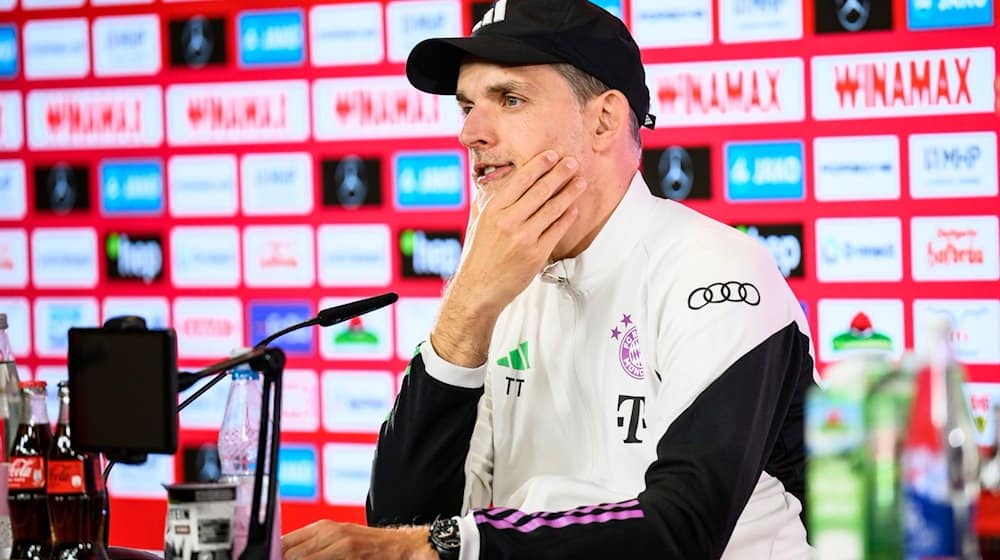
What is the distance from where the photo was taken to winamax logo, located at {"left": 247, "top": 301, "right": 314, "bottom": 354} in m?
3.80

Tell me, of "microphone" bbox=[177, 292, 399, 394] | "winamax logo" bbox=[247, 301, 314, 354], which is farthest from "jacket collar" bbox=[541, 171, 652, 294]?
"winamax logo" bbox=[247, 301, 314, 354]

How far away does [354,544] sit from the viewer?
1.37 m

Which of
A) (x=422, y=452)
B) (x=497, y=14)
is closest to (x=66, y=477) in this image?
(x=422, y=452)

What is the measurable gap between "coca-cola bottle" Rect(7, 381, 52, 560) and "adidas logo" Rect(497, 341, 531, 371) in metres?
0.62

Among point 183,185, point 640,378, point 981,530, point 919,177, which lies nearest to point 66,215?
point 183,185

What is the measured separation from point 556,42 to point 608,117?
0.14m

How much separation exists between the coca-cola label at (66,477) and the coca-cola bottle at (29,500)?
0.6 inches

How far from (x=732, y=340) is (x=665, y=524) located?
0.76ft

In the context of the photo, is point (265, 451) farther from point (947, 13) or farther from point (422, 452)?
point (947, 13)

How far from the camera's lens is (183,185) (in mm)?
3918

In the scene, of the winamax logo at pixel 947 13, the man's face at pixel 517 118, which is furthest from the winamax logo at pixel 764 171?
the man's face at pixel 517 118

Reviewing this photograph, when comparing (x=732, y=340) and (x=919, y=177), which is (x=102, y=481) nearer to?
(x=732, y=340)

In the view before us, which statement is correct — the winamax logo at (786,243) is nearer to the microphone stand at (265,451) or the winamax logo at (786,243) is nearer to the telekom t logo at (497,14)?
the telekom t logo at (497,14)

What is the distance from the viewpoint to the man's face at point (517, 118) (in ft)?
5.60
